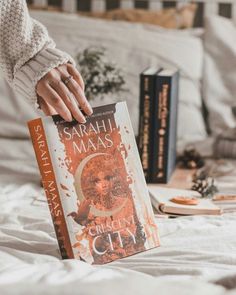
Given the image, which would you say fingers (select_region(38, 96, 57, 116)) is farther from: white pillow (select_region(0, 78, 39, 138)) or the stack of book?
white pillow (select_region(0, 78, 39, 138))

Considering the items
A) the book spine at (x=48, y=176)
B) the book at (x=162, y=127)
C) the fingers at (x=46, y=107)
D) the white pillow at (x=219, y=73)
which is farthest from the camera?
the white pillow at (x=219, y=73)

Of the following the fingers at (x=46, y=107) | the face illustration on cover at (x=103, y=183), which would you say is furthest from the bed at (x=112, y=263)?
the fingers at (x=46, y=107)

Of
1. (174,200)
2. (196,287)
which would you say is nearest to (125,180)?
(174,200)

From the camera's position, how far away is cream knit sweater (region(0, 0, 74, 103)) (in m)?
1.34

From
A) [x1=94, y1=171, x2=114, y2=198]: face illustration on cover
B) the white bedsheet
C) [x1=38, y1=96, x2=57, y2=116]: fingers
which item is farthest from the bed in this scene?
[x1=38, y1=96, x2=57, y2=116]: fingers

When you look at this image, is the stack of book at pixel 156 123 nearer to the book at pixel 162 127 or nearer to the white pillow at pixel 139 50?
the book at pixel 162 127

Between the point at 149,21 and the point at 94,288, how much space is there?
2049mm

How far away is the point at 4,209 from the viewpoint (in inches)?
60.9

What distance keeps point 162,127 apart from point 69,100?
0.71 m

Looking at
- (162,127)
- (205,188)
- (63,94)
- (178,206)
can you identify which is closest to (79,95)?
(63,94)

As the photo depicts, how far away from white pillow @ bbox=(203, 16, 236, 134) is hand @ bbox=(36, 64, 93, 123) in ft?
3.48

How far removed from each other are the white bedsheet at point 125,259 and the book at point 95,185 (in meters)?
0.04

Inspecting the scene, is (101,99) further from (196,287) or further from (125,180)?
(196,287)

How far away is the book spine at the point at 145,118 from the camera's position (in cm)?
190
